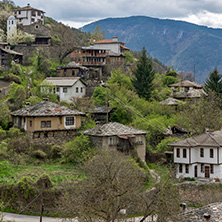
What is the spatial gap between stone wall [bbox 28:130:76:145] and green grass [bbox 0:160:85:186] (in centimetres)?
544

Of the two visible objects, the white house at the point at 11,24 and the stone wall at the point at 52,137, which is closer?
the stone wall at the point at 52,137

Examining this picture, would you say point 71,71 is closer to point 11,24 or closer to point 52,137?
point 11,24

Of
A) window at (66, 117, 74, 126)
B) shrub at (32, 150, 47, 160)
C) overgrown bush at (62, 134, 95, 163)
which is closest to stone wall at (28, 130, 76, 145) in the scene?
window at (66, 117, 74, 126)

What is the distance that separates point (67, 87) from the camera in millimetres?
65812

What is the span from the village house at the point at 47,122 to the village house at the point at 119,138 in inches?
127

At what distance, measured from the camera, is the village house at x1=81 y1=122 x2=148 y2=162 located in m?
48.3

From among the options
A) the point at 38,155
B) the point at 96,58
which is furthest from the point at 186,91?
the point at 38,155

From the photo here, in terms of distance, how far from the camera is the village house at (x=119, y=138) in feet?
159

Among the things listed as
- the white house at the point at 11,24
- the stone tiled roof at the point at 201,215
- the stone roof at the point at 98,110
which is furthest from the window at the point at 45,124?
the white house at the point at 11,24

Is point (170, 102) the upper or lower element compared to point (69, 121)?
upper

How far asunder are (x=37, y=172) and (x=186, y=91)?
46927mm

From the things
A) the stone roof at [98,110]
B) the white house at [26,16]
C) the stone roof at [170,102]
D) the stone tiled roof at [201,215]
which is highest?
the white house at [26,16]

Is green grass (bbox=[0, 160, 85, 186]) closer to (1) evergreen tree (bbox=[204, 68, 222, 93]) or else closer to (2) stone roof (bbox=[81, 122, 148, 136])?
(2) stone roof (bbox=[81, 122, 148, 136])

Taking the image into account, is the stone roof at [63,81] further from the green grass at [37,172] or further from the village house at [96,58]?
the green grass at [37,172]
